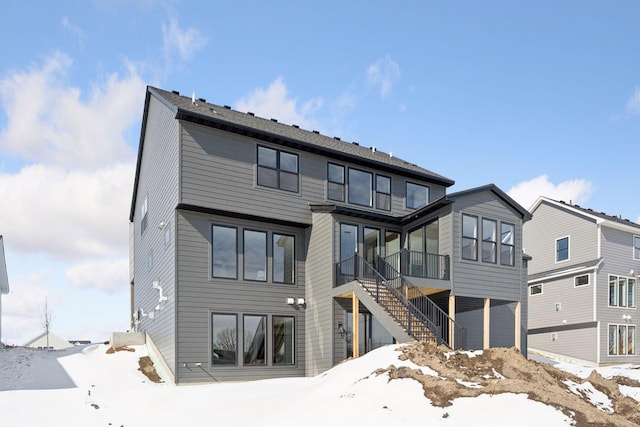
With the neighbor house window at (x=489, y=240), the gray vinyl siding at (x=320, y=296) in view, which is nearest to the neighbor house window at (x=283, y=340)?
the gray vinyl siding at (x=320, y=296)

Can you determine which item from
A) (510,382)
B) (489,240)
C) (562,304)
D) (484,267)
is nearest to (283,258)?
(484,267)

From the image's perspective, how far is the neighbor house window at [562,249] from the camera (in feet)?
97.2

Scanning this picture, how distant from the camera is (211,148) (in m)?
16.8

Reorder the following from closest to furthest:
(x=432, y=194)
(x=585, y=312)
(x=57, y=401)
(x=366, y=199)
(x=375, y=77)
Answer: (x=57, y=401)
(x=375, y=77)
(x=366, y=199)
(x=432, y=194)
(x=585, y=312)

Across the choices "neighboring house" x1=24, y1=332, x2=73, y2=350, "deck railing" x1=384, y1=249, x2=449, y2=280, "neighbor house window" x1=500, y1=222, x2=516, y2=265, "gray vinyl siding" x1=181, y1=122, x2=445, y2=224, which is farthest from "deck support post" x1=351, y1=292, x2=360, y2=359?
"neighboring house" x1=24, y1=332, x2=73, y2=350

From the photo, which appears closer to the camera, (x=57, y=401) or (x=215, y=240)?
(x=57, y=401)

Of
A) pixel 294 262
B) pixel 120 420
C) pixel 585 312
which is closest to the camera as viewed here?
pixel 120 420

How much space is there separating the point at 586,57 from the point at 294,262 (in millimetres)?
11588

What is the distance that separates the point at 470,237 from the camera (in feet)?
59.2

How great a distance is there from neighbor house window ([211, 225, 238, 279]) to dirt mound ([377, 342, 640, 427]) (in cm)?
661

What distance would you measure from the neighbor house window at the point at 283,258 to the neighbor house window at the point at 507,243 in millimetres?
7450

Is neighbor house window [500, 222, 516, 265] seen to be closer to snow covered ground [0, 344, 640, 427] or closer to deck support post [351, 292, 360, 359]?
snow covered ground [0, 344, 640, 427]

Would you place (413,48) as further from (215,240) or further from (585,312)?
(585,312)

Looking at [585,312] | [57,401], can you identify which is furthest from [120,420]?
[585,312]
